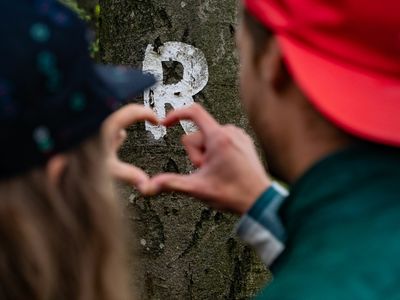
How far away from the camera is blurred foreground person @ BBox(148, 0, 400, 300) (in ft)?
4.02

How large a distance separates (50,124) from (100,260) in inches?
7.9

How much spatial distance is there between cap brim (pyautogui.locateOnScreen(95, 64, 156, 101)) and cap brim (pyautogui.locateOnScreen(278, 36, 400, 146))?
204 mm

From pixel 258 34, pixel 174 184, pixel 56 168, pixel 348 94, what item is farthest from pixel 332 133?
pixel 56 168

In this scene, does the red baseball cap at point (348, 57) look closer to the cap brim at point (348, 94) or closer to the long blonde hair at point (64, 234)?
the cap brim at point (348, 94)

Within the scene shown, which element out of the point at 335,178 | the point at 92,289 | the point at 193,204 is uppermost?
the point at 335,178

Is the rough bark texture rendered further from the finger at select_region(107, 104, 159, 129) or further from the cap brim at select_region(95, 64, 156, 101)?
the cap brim at select_region(95, 64, 156, 101)

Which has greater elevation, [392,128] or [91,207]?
[392,128]

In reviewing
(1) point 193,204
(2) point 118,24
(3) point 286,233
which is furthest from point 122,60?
(3) point 286,233

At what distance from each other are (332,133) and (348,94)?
64mm

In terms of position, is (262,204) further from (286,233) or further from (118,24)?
(118,24)

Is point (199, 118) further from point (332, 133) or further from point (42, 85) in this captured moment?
point (42, 85)

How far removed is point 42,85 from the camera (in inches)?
44.0

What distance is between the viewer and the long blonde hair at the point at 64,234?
115 centimetres

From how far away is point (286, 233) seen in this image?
1.35m
